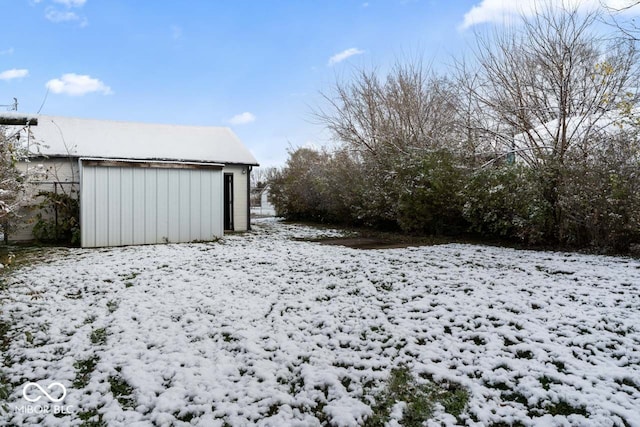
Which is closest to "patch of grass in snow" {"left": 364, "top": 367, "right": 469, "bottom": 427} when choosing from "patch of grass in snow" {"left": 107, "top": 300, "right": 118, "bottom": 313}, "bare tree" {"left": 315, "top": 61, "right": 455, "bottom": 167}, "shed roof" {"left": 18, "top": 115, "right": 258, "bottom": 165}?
"patch of grass in snow" {"left": 107, "top": 300, "right": 118, "bottom": 313}

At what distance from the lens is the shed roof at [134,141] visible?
36.4ft

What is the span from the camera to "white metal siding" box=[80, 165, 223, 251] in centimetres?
858

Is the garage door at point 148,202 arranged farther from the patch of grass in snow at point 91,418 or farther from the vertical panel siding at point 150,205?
the patch of grass in snow at point 91,418

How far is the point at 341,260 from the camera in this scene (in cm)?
670

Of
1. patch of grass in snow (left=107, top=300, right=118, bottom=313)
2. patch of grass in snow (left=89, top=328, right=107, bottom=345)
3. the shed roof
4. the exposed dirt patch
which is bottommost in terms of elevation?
patch of grass in snow (left=89, top=328, right=107, bottom=345)

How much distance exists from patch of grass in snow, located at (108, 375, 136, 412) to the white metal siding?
656 cm

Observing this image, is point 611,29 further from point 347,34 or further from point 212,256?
point 212,256

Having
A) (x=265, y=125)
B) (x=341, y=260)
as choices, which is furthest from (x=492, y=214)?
(x=265, y=125)

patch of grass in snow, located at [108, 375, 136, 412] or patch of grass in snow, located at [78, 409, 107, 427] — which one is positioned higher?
patch of grass in snow, located at [108, 375, 136, 412]

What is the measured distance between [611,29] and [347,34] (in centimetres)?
734

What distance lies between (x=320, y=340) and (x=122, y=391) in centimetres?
161

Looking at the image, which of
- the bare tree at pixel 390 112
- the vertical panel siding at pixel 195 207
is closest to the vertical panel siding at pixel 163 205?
the vertical panel siding at pixel 195 207

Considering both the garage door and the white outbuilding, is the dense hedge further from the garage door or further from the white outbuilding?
the garage door

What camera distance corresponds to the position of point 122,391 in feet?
9.21
